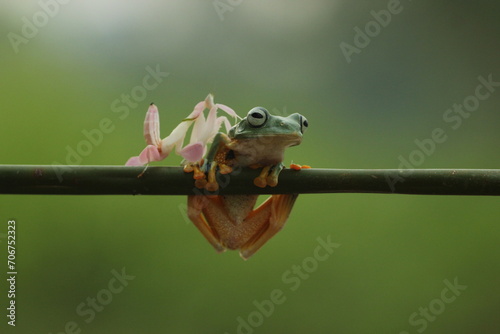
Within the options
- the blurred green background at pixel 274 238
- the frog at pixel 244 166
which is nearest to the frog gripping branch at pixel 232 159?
the frog at pixel 244 166

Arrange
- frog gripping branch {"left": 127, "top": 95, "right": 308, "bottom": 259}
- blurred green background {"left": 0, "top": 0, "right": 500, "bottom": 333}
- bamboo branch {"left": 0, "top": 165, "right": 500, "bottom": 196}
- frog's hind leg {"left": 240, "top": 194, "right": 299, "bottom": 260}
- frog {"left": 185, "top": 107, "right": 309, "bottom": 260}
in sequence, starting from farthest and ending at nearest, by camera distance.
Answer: blurred green background {"left": 0, "top": 0, "right": 500, "bottom": 333} → frog's hind leg {"left": 240, "top": 194, "right": 299, "bottom": 260} → frog {"left": 185, "top": 107, "right": 309, "bottom": 260} → frog gripping branch {"left": 127, "top": 95, "right": 308, "bottom": 259} → bamboo branch {"left": 0, "top": 165, "right": 500, "bottom": 196}

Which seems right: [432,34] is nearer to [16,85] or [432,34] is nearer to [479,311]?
[479,311]

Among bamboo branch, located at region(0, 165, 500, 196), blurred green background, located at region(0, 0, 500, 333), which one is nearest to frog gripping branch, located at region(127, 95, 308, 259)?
bamboo branch, located at region(0, 165, 500, 196)

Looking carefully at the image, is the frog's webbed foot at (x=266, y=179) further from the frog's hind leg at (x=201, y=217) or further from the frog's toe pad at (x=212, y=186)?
the frog's hind leg at (x=201, y=217)

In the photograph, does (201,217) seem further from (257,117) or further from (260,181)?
(260,181)

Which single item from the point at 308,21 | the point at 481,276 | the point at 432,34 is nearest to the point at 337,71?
the point at 308,21

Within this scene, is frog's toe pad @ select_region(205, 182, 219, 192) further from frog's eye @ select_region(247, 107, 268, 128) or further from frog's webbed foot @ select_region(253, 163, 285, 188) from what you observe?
frog's eye @ select_region(247, 107, 268, 128)

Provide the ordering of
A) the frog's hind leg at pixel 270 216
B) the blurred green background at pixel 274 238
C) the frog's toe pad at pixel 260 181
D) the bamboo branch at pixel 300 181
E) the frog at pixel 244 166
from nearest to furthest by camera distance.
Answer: the bamboo branch at pixel 300 181 → the frog's toe pad at pixel 260 181 → the frog at pixel 244 166 → the frog's hind leg at pixel 270 216 → the blurred green background at pixel 274 238
